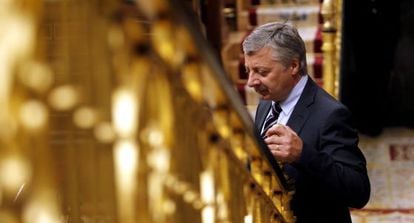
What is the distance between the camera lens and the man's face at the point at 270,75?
272 cm

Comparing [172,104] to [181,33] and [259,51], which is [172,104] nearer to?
[181,33]

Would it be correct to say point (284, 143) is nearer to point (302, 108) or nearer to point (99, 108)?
point (302, 108)

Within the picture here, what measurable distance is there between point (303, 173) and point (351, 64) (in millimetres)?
4510

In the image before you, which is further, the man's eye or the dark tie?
the dark tie

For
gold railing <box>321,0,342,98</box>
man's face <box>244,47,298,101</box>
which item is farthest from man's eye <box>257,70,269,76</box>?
gold railing <box>321,0,342,98</box>

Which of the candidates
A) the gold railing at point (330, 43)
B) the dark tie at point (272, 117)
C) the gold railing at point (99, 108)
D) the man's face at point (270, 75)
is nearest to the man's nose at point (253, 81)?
the man's face at point (270, 75)

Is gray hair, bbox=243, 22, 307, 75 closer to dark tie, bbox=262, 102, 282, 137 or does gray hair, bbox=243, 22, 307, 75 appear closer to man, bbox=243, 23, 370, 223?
man, bbox=243, 23, 370, 223

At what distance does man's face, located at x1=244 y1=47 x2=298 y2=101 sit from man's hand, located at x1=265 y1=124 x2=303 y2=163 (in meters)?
0.22

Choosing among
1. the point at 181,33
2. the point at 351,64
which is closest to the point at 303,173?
the point at 181,33

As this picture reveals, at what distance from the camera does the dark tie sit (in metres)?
2.86

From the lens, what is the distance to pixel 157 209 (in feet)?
4.58

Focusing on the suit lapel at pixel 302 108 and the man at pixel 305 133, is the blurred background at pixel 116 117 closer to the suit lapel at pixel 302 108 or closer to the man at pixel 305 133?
the man at pixel 305 133

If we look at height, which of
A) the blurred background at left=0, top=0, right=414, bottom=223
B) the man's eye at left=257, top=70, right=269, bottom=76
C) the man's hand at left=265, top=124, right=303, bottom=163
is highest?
the blurred background at left=0, top=0, right=414, bottom=223

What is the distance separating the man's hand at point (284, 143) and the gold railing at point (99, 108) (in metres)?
0.90
